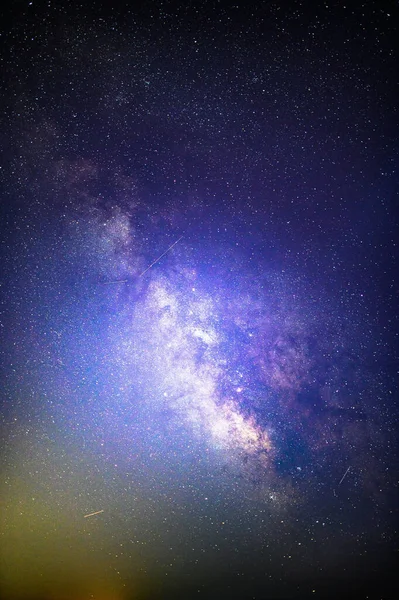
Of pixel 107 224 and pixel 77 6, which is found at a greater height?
pixel 77 6

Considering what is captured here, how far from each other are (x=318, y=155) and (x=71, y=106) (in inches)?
71.4

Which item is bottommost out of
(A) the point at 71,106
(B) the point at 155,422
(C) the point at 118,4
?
(B) the point at 155,422

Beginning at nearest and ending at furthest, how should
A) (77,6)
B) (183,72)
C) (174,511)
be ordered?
(77,6)
(183,72)
(174,511)

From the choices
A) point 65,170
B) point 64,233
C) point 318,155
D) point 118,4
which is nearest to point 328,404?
point 318,155

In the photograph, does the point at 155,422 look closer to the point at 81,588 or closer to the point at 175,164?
the point at 81,588

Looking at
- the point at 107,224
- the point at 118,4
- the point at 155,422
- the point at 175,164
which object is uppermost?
the point at 118,4

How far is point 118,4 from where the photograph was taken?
1976 mm

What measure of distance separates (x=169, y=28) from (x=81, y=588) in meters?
4.55

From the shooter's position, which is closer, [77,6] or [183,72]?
[77,6]

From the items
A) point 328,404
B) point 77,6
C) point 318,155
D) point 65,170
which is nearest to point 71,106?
point 65,170

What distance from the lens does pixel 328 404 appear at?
2.30m

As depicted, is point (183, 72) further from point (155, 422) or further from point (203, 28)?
point (155, 422)

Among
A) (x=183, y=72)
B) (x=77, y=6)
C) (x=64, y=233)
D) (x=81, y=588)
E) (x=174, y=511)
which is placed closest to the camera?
(x=77, y=6)

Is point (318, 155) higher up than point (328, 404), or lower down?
higher up
